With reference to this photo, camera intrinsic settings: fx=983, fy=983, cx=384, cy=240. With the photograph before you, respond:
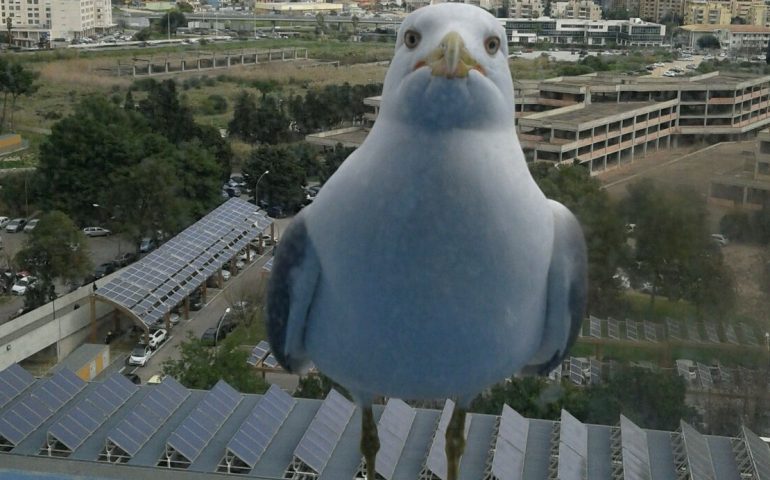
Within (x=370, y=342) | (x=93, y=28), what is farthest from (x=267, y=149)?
(x=93, y=28)

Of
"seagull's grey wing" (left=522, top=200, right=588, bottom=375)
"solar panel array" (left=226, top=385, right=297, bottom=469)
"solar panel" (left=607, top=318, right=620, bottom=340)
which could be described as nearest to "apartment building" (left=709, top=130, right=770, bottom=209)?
"solar panel" (left=607, top=318, right=620, bottom=340)

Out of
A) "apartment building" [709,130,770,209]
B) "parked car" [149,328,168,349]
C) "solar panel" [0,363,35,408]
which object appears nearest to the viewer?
"solar panel" [0,363,35,408]

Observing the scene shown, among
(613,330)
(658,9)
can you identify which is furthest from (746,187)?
(658,9)

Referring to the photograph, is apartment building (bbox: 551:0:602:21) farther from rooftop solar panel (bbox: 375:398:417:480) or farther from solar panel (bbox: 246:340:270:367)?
A: rooftop solar panel (bbox: 375:398:417:480)

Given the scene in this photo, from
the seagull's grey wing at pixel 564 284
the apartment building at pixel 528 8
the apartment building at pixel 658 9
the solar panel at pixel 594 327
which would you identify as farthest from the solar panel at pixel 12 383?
the apartment building at pixel 658 9

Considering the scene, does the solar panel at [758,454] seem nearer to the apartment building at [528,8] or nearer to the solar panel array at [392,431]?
the solar panel array at [392,431]

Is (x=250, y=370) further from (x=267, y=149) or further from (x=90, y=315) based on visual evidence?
(x=267, y=149)

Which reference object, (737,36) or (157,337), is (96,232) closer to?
(157,337)
